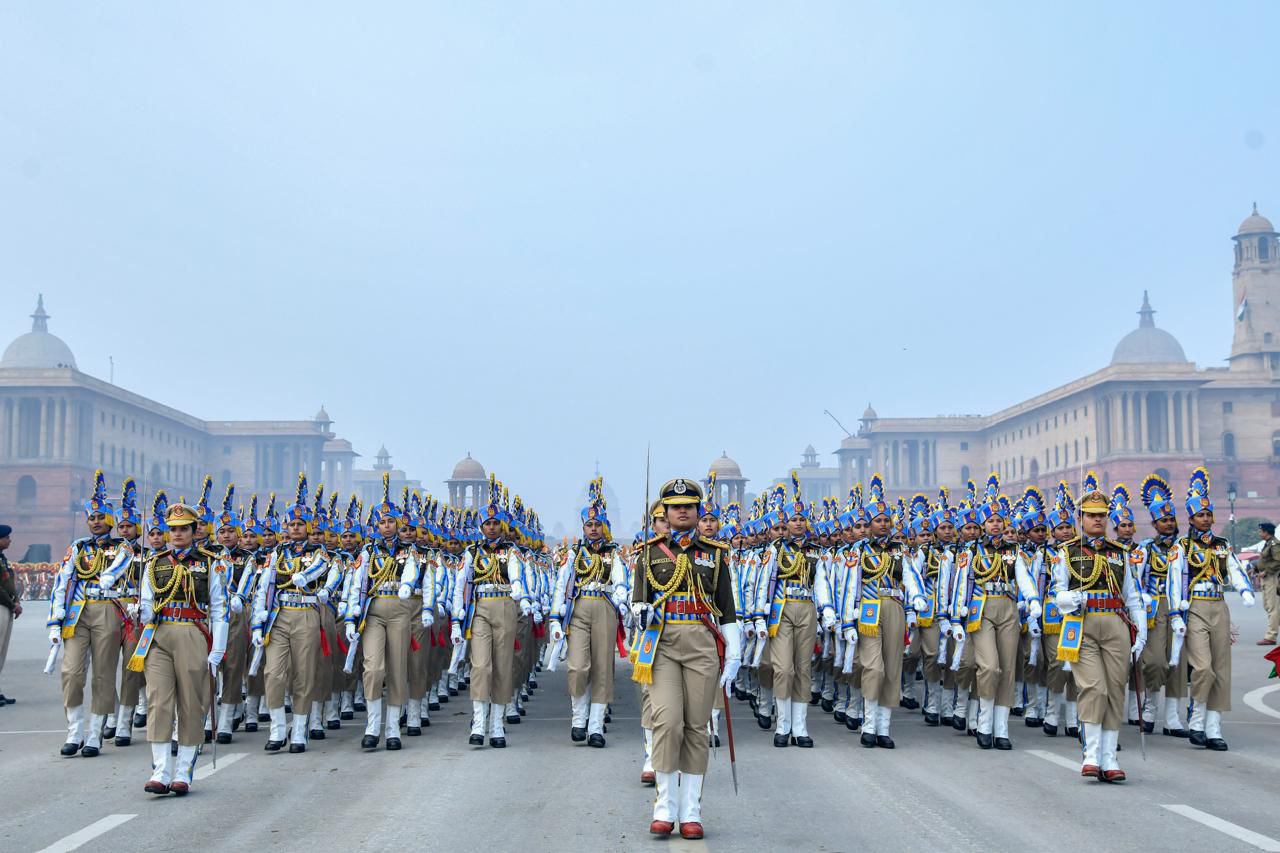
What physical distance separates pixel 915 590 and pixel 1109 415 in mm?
104822

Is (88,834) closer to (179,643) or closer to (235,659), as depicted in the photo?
(179,643)

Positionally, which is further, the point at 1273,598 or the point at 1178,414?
the point at 1178,414

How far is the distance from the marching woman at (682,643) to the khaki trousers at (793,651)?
149 inches

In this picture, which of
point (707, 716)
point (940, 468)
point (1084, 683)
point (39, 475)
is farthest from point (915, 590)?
point (940, 468)

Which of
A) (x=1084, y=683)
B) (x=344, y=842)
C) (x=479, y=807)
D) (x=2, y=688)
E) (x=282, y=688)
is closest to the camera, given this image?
(x=344, y=842)

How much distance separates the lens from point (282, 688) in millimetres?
12078

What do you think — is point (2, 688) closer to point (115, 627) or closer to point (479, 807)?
point (115, 627)

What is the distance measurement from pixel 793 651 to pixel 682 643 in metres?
4.51

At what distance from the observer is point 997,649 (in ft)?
41.1

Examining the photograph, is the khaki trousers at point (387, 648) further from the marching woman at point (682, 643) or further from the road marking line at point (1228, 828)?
the road marking line at point (1228, 828)

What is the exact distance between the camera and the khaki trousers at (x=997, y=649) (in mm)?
12211

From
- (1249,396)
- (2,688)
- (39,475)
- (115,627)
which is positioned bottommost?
(2,688)

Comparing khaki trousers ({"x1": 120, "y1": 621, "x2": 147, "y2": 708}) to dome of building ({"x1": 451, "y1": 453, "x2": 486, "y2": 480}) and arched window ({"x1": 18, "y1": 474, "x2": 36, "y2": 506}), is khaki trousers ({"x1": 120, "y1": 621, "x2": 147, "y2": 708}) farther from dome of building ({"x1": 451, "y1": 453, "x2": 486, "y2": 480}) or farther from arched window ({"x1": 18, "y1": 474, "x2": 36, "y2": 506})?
arched window ({"x1": 18, "y1": 474, "x2": 36, "y2": 506})

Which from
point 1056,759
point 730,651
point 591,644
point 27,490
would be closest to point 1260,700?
point 1056,759
